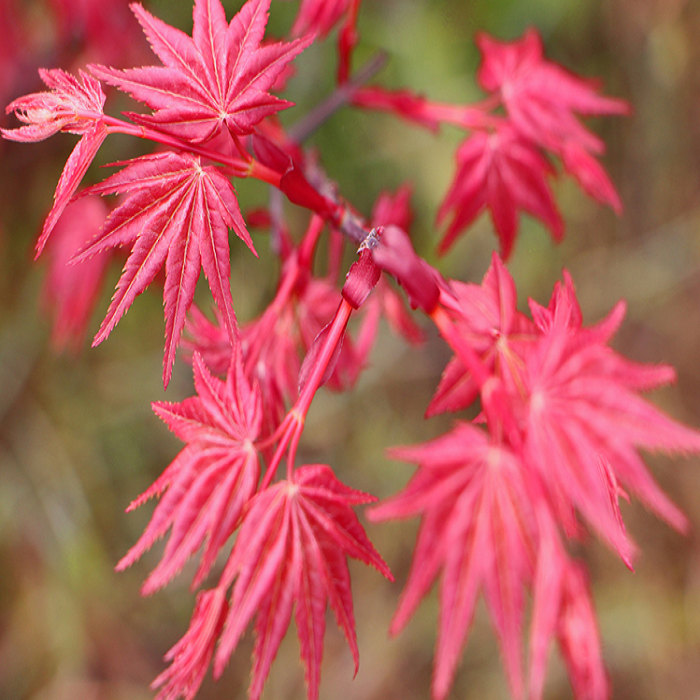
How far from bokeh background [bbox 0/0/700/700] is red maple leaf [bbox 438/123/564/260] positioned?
0.75 metres

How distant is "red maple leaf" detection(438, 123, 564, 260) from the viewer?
810 mm

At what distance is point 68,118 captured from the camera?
1.52 ft

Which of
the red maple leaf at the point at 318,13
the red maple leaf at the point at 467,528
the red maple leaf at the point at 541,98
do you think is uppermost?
the red maple leaf at the point at 318,13

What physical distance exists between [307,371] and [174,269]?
0.15 meters

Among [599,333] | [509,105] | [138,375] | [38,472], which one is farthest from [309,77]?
[38,472]

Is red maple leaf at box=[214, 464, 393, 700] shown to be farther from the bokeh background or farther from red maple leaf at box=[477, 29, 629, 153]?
the bokeh background

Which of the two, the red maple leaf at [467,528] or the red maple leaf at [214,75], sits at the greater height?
the red maple leaf at [214,75]

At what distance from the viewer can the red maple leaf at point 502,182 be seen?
31.9 inches

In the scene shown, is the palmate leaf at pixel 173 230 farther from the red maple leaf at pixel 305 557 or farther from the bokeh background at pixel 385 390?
the bokeh background at pixel 385 390

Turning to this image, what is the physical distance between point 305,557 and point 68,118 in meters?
0.44

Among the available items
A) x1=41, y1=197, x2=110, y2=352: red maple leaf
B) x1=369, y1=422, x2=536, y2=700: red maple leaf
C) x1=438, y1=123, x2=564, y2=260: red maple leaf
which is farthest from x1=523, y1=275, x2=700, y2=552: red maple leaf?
x1=41, y1=197, x2=110, y2=352: red maple leaf

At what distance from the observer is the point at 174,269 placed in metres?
0.48

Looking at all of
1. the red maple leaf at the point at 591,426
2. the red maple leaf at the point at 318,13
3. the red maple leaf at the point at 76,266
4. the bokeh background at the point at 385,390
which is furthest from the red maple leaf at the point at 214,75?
the bokeh background at the point at 385,390

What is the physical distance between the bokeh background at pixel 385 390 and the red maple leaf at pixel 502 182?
2.45ft
